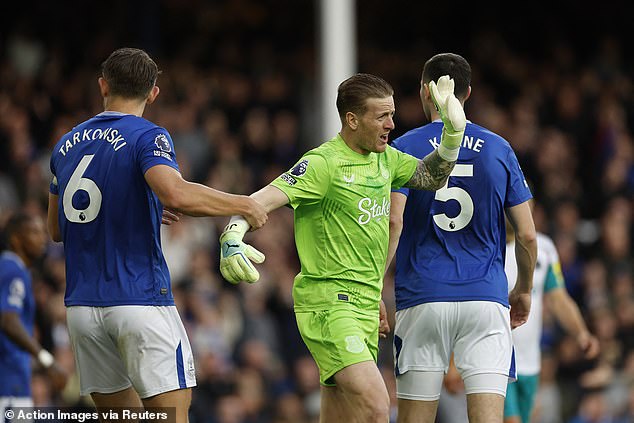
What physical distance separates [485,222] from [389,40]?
44.7 ft

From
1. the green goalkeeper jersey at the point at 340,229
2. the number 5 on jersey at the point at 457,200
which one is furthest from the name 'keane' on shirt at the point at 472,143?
the green goalkeeper jersey at the point at 340,229

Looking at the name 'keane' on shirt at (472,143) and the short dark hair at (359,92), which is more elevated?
the short dark hair at (359,92)

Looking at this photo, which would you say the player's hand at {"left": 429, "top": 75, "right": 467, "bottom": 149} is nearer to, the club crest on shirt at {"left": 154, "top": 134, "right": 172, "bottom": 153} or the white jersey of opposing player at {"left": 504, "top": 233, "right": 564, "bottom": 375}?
the club crest on shirt at {"left": 154, "top": 134, "right": 172, "bottom": 153}

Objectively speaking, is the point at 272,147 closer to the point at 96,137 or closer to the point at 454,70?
the point at 454,70

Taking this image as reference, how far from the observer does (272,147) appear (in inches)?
649


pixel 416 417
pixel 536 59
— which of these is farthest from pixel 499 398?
pixel 536 59

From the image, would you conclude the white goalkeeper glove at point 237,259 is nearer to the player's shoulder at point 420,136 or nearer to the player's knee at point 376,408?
the player's knee at point 376,408

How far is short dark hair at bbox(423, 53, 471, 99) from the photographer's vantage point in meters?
7.45

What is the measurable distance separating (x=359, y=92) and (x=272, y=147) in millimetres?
9449

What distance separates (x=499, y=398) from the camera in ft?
23.6

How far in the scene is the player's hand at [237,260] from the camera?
6.19m

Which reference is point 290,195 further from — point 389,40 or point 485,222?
point 389,40

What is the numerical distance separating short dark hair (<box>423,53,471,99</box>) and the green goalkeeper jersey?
77 cm

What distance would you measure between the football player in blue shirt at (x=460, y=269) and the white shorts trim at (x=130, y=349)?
1443 millimetres
